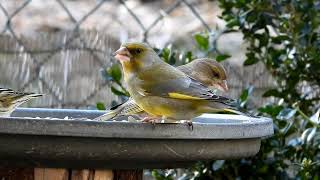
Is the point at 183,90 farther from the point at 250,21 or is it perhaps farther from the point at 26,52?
the point at 26,52

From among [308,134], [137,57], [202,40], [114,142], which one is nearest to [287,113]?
[308,134]

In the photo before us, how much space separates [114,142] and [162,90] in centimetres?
42

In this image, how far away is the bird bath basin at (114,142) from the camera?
2.03m

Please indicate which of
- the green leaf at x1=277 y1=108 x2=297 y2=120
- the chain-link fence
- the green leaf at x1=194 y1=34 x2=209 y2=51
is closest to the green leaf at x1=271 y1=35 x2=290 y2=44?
the green leaf at x1=194 y1=34 x2=209 y2=51

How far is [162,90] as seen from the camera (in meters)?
2.49

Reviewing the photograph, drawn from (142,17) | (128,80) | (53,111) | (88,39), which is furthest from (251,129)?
(142,17)

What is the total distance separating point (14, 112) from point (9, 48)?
5.12 ft

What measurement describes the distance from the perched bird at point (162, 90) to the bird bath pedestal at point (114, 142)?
0.52 ft

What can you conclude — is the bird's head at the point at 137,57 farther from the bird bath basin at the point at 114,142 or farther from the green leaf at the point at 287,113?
the green leaf at the point at 287,113

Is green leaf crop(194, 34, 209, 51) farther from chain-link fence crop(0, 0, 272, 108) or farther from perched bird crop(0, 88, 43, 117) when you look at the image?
perched bird crop(0, 88, 43, 117)

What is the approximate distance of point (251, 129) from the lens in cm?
228

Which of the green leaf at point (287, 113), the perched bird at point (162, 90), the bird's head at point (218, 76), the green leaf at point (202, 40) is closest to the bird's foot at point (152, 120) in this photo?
the perched bird at point (162, 90)

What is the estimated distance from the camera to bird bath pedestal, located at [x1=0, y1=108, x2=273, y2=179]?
2.03m

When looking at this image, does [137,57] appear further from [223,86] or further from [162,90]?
[223,86]
